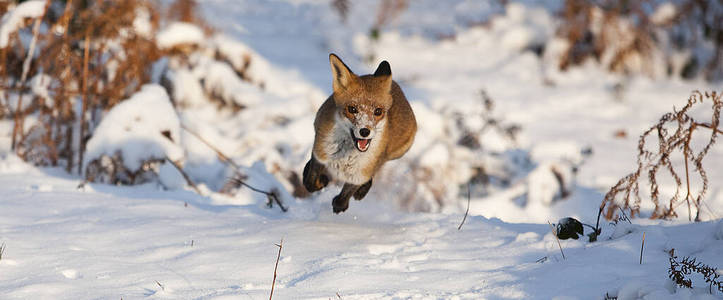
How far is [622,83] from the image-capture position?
36.6 ft

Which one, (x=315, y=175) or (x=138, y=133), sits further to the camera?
(x=138, y=133)

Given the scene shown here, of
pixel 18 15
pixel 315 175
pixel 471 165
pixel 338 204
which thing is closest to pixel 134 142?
pixel 18 15

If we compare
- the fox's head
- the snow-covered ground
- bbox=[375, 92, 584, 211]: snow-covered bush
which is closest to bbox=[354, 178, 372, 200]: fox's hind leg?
the snow-covered ground

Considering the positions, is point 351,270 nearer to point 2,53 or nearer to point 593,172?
point 2,53

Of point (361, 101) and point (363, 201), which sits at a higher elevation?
point (361, 101)

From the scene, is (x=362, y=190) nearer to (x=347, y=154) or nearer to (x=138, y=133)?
(x=347, y=154)

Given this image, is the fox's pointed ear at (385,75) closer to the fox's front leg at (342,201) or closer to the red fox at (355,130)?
the red fox at (355,130)

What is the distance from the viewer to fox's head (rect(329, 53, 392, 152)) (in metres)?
4.07

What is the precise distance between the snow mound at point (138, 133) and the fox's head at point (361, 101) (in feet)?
9.17

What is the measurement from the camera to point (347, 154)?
4434 mm

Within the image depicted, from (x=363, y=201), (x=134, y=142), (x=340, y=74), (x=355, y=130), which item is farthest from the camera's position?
(x=134, y=142)

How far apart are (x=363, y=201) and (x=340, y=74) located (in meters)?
1.60

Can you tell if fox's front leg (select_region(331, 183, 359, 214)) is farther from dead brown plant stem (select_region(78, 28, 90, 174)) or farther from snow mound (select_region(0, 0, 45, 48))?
snow mound (select_region(0, 0, 45, 48))

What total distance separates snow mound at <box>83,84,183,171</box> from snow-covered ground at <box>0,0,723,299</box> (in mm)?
39
